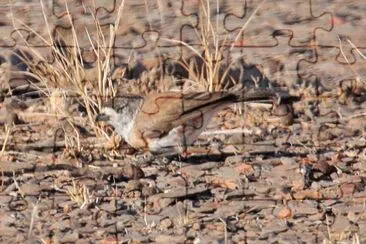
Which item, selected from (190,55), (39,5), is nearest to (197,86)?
(190,55)

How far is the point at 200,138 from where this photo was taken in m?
11.6

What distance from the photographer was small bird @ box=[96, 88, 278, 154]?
11.0 metres

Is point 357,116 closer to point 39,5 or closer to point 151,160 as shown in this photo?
point 151,160

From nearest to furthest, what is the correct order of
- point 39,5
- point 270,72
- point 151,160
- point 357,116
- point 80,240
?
point 80,240 < point 151,160 < point 357,116 < point 270,72 < point 39,5

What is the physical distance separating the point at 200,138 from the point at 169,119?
2.08 feet

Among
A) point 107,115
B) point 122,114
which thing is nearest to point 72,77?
point 107,115

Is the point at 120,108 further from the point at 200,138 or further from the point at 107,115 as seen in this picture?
the point at 200,138

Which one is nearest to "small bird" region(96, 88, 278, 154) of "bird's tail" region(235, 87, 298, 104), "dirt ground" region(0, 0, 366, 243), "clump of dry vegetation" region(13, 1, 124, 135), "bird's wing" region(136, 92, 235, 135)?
"bird's wing" region(136, 92, 235, 135)

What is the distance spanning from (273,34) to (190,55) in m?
0.80

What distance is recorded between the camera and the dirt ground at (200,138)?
9.80 meters

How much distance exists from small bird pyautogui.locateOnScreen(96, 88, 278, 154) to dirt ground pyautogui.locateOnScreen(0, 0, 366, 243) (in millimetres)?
134

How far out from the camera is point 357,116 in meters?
11.9

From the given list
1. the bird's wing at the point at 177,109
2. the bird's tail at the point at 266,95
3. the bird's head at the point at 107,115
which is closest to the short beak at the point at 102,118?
the bird's head at the point at 107,115

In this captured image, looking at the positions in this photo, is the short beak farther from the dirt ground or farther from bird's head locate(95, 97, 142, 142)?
the dirt ground
